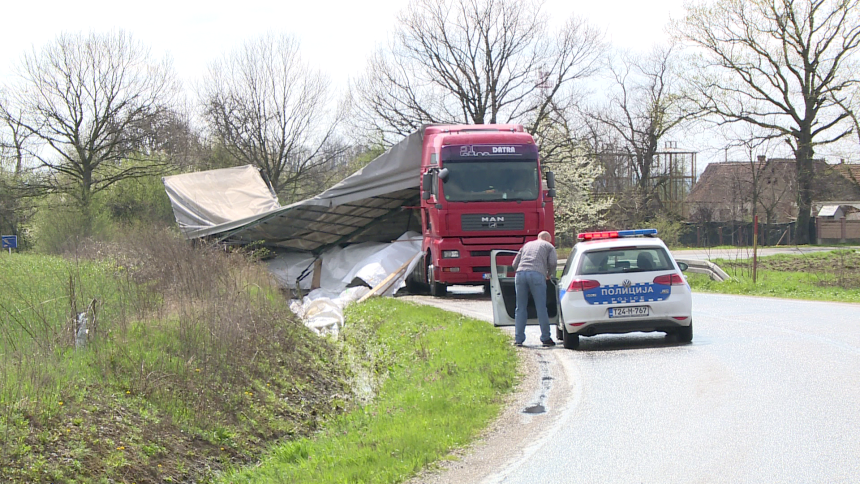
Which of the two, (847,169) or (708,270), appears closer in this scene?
(708,270)

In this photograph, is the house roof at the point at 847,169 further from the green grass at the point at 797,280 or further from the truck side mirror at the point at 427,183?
the truck side mirror at the point at 427,183

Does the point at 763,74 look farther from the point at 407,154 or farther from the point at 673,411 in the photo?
the point at 673,411

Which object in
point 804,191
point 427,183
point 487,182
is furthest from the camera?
point 804,191

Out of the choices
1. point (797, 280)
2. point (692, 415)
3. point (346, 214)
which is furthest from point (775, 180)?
point (692, 415)

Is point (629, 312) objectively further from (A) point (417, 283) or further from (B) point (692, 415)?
(A) point (417, 283)

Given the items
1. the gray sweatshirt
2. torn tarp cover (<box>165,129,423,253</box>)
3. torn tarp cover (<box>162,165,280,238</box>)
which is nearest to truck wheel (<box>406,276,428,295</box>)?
torn tarp cover (<box>165,129,423,253</box>)

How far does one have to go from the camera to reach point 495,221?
19.7 m

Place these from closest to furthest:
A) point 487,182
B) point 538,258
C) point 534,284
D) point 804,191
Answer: point 534,284, point 538,258, point 487,182, point 804,191

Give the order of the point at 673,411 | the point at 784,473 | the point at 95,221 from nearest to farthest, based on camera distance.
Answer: the point at 784,473 → the point at 673,411 → the point at 95,221

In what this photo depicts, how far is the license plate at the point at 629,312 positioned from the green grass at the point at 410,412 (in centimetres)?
156

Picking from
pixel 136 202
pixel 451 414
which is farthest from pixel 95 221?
pixel 451 414

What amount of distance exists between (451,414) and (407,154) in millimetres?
15478

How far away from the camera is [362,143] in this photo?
42.7 metres

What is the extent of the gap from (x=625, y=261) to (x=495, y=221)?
796 centimetres
